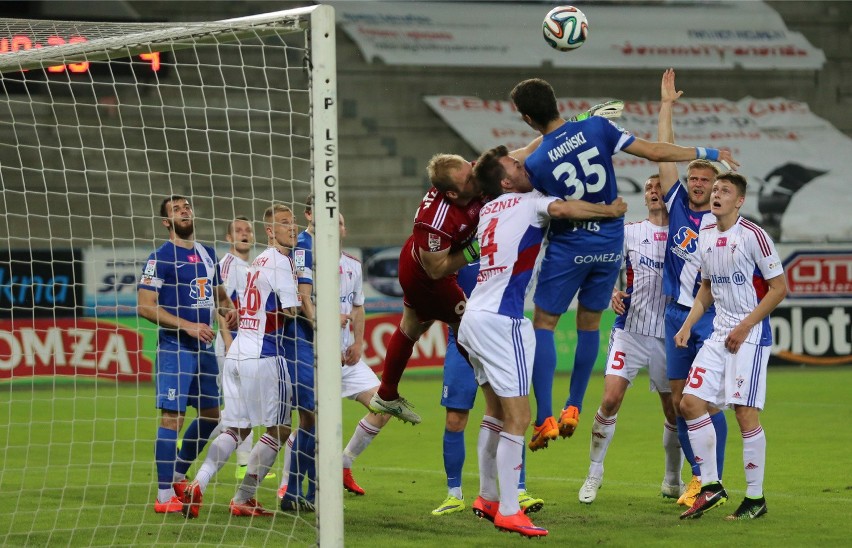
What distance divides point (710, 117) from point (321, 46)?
65.9 ft

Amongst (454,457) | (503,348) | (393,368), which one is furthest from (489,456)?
(503,348)

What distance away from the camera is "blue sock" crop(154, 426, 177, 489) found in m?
7.52

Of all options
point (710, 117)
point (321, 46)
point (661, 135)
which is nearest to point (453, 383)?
point (661, 135)

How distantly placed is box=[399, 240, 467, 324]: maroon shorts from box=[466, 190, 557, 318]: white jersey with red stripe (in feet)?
2.36

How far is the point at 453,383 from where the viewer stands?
24.2 feet

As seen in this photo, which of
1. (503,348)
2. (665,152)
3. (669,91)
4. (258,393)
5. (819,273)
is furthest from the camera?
(819,273)

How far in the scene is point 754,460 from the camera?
684 cm

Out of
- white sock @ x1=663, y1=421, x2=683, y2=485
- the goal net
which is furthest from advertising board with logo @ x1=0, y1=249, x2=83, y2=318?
white sock @ x1=663, y1=421, x2=683, y2=485

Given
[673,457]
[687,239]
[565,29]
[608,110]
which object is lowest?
[673,457]

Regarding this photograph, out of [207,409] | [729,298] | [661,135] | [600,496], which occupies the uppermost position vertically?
[661,135]

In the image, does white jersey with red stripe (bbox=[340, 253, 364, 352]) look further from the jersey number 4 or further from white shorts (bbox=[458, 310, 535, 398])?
the jersey number 4

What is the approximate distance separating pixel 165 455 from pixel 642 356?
11.6 ft

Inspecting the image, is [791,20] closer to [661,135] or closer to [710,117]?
[710,117]

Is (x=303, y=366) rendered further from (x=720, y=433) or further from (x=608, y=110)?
(x=720, y=433)
